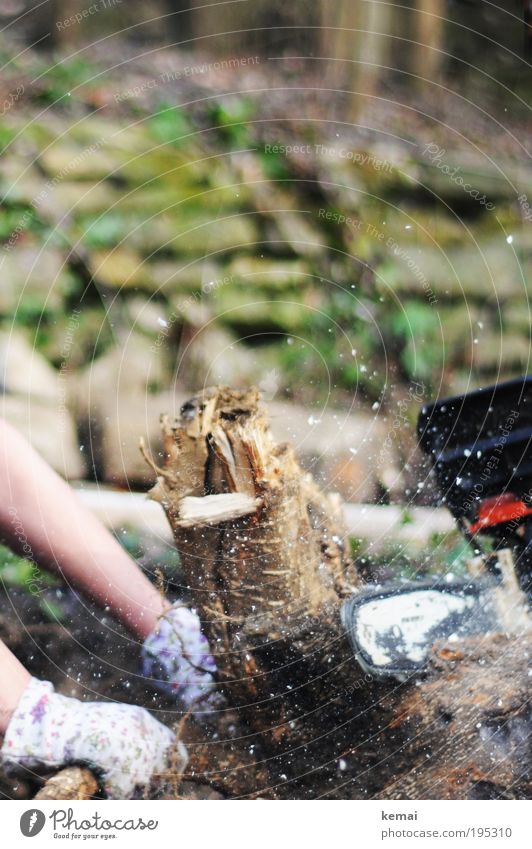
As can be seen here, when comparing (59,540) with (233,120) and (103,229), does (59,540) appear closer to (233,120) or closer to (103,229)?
(103,229)

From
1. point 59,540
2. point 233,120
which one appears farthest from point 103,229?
point 59,540

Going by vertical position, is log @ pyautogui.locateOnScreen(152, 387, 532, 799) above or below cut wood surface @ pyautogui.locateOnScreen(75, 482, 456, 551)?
below

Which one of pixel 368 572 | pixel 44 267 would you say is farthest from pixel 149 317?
pixel 368 572

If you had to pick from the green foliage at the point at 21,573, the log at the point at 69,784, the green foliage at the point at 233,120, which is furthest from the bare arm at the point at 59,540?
the green foliage at the point at 233,120

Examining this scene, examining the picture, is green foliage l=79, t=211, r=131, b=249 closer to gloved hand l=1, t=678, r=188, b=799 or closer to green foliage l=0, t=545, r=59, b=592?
green foliage l=0, t=545, r=59, b=592

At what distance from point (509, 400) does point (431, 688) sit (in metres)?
0.31

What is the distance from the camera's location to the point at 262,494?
547 millimetres

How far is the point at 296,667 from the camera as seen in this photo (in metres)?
0.61

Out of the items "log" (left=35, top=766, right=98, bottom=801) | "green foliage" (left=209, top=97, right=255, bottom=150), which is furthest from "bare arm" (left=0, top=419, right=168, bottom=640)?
"green foliage" (left=209, top=97, right=255, bottom=150)

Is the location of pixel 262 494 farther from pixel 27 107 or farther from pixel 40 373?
pixel 27 107

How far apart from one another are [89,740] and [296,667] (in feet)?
0.65

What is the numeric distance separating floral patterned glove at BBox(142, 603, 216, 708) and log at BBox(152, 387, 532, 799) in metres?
0.02

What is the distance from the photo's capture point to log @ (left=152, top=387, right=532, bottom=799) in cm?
55

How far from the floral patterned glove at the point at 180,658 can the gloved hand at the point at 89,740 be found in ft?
0.13
